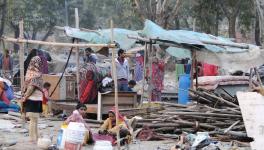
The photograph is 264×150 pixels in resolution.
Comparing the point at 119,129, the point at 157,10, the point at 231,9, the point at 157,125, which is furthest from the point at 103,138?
Result: the point at 231,9

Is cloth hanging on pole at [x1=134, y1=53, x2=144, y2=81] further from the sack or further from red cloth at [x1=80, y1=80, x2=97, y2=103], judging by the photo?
the sack

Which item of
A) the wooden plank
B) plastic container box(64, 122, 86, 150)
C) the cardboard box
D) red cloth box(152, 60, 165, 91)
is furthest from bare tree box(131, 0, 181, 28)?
plastic container box(64, 122, 86, 150)

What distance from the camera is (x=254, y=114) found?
10.1m

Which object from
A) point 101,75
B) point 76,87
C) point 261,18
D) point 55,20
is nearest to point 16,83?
point 76,87

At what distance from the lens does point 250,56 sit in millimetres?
13039

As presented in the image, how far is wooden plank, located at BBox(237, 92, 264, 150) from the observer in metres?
9.80

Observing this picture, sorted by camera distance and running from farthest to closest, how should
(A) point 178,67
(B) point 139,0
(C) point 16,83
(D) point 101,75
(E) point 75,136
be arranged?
1. (B) point 139,0
2. (A) point 178,67
3. (C) point 16,83
4. (D) point 101,75
5. (E) point 75,136

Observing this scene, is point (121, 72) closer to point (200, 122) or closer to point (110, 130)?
point (200, 122)

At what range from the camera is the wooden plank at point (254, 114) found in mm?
9805

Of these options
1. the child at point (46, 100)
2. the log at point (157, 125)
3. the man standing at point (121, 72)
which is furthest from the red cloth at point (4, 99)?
the log at point (157, 125)

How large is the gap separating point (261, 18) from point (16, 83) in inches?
356

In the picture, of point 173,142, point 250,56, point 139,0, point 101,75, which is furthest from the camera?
point 139,0

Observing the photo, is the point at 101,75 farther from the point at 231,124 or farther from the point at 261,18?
the point at 261,18

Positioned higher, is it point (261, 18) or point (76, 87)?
point (261, 18)
